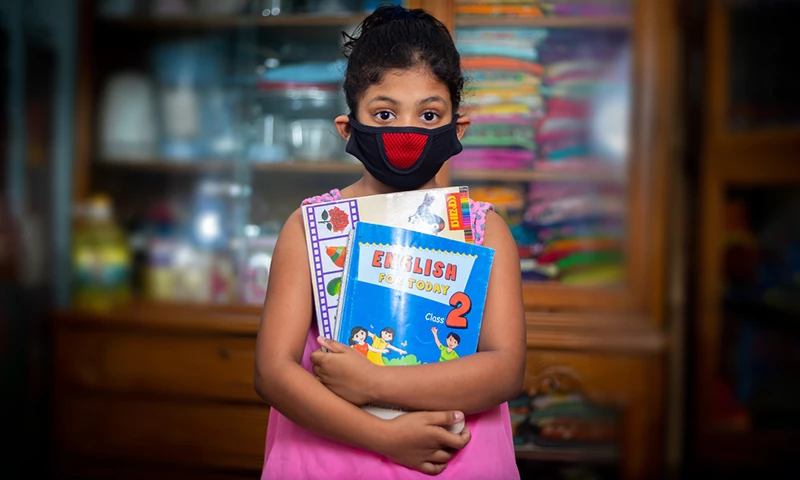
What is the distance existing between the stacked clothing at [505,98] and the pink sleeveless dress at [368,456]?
1.06 m

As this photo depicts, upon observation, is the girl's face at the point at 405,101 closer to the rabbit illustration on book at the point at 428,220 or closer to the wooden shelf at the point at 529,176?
the rabbit illustration on book at the point at 428,220

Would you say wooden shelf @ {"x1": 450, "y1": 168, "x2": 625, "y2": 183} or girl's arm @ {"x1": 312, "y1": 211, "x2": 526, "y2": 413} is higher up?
wooden shelf @ {"x1": 450, "y1": 168, "x2": 625, "y2": 183}

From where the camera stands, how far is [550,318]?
1.78 meters

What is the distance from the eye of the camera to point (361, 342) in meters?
0.78

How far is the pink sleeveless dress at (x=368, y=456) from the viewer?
777 mm

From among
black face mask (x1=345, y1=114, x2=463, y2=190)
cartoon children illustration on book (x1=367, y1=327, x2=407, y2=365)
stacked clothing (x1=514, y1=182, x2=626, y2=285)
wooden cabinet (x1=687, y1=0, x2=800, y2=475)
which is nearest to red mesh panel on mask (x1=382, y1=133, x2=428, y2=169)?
black face mask (x1=345, y1=114, x2=463, y2=190)

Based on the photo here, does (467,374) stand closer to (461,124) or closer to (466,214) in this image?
(466,214)

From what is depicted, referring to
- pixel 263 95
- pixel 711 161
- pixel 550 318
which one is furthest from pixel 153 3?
pixel 711 161

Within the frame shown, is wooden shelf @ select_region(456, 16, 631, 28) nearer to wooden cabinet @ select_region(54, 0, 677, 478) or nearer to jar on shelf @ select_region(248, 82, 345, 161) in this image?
wooden cabinet @ select_region(54, 0, 677, 478)

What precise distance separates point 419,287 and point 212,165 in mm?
1549

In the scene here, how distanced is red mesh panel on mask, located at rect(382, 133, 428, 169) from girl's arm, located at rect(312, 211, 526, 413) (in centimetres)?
18

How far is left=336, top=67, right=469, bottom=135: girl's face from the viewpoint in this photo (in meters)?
0.81

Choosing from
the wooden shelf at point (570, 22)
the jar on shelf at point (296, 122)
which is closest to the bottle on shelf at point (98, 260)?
the jar on shelf at point (296, 122)

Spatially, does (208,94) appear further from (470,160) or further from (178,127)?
(470,160)
